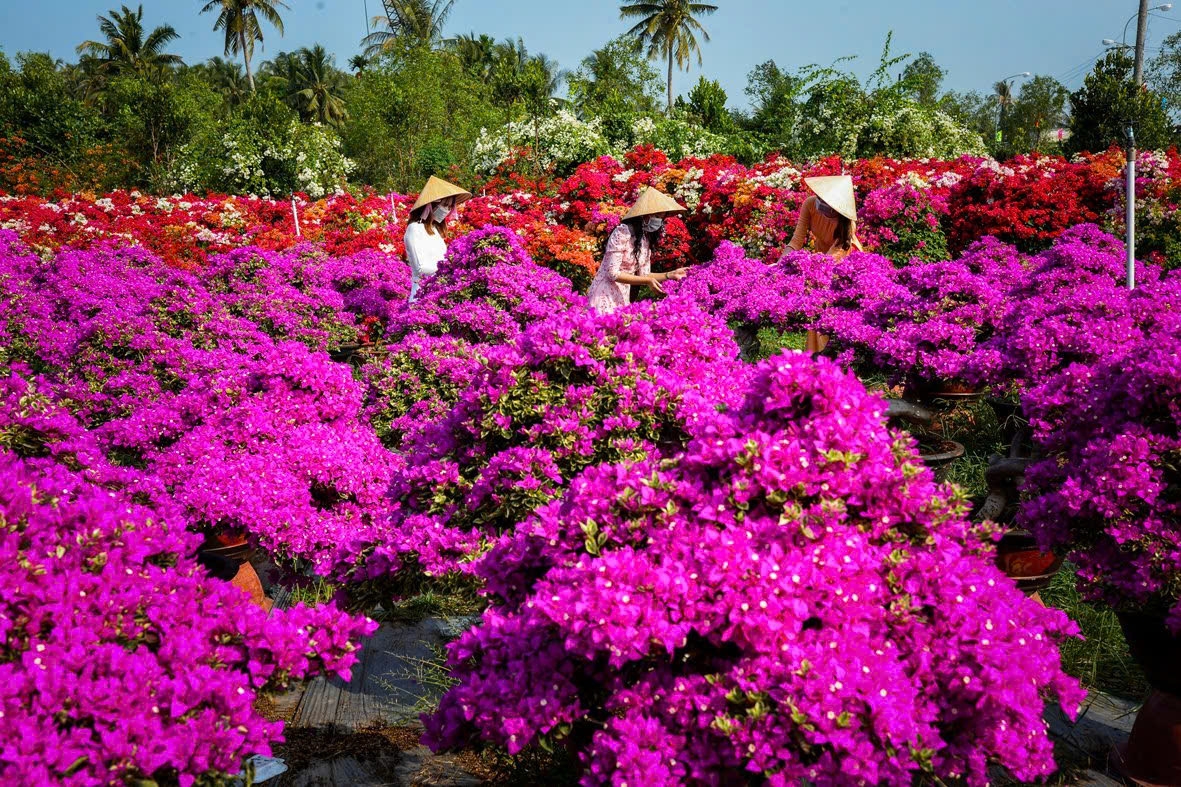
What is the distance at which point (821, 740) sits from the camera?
1598mm

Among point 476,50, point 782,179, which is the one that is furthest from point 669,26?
point 782,179

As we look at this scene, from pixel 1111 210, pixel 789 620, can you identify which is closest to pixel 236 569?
pixel 789 620

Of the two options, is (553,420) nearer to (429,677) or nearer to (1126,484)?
(429,677)

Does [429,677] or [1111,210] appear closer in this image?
[429,677]

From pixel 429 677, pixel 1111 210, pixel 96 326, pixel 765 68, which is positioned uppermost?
pixel 765 68

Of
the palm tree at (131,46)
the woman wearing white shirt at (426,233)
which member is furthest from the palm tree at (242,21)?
the woman wearing white shirt at (426,233)

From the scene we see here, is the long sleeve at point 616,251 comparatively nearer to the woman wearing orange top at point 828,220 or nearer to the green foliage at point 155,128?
the woman wearing orange top at point 828,220

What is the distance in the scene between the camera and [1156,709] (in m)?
2.72

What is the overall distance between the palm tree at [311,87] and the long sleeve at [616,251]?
50.3m

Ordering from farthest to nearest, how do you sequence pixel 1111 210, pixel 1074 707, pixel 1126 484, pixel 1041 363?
pixel 1111 210
pixel 1041 363
pixel 1126 484
pixel 1074 707

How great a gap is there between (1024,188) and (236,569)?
1103 cm

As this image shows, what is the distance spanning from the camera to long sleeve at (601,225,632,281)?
6199 millimetres

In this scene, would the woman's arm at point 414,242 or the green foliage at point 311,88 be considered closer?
the woman's arm at point 414,242

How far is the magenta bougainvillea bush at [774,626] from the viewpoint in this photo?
1668mm
